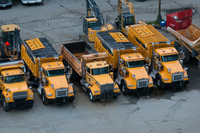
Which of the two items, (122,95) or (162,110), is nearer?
(162,110)

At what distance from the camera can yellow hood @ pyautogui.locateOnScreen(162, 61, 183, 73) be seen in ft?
103

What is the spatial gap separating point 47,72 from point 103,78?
12.2 ft

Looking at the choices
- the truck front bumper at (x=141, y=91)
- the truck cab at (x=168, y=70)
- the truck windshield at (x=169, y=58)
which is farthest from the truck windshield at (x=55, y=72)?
the truck windshield at (x=169, y=58)

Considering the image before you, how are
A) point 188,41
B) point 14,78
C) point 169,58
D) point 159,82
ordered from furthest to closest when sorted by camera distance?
1. point 188,41
2. point 169,58
3. point 159,82
4. point 14,78

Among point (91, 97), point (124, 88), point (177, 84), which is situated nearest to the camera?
point (91, 97)

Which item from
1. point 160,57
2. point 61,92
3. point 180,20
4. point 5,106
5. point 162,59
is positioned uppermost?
point 180,20

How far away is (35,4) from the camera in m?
50.3

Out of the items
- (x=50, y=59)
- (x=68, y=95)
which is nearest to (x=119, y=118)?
(x=68, y=95)

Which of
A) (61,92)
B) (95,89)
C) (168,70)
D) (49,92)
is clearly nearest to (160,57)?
(168,70)

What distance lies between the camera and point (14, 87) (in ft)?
93.9

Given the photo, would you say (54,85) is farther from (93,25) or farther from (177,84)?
(93,25)

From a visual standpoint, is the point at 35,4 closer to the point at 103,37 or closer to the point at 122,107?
the point at 103,37

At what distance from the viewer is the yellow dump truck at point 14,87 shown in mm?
28109

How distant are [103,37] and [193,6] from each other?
1863 centimetres
